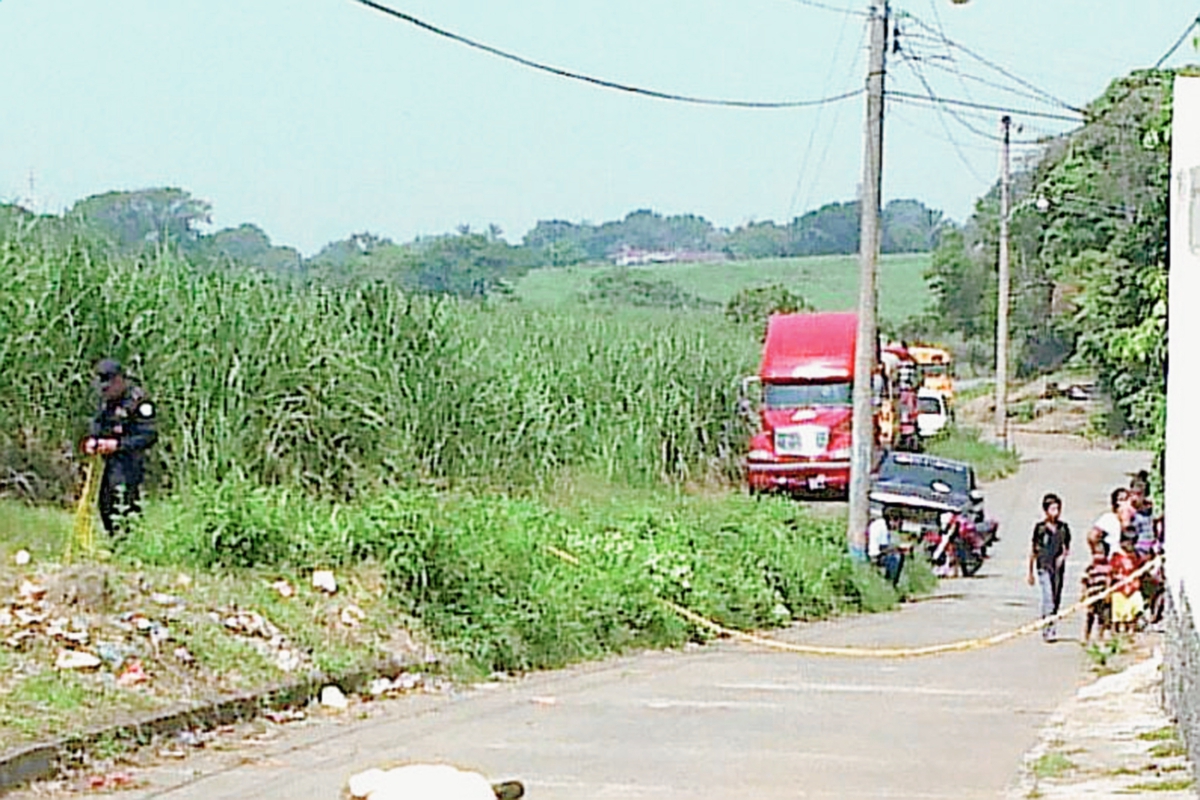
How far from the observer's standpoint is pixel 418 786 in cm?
487

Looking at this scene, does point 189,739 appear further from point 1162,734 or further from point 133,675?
point 1162,734

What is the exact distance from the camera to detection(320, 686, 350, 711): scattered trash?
14.3 meters

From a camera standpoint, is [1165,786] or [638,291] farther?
[638,291]

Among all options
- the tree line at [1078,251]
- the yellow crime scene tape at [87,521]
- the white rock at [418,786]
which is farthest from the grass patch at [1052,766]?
the tree line at [1078,251]

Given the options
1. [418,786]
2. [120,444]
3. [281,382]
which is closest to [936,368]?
[281,382]

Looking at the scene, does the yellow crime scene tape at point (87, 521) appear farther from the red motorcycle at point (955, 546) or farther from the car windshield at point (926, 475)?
the car windshield at point (926, 475)

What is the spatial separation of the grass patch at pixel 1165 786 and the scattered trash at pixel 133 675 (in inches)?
221

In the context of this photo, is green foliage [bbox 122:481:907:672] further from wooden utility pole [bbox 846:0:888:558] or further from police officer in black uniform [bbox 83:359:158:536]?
wooden utility pole [bbox 846:0:888:558]

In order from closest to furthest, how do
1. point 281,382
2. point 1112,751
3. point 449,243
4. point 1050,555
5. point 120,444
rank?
1. point 1112,751
2. point 120,444
3. point 1050,555
4. point 281,382
5. point 449,243

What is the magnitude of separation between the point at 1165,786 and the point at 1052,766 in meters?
1.26

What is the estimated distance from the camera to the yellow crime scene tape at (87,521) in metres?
16.5

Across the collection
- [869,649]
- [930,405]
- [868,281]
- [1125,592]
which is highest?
[868,281]

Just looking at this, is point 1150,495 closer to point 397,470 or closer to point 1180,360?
point 397,470

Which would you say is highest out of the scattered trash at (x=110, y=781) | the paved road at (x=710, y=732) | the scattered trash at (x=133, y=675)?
the scattered trash at (x=133, y=675)
